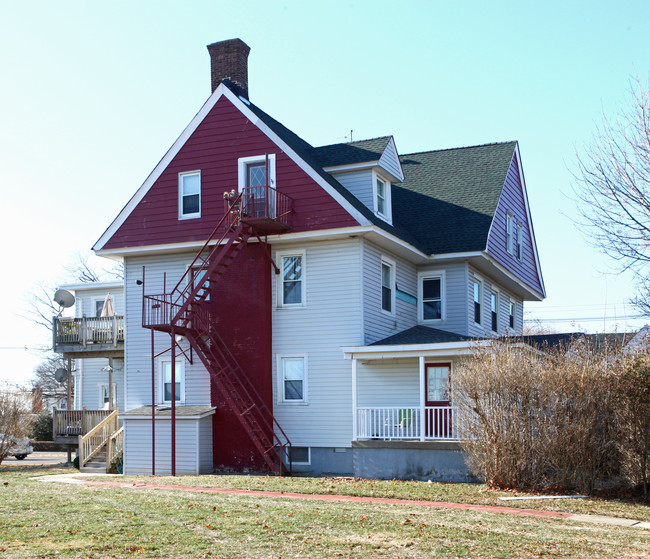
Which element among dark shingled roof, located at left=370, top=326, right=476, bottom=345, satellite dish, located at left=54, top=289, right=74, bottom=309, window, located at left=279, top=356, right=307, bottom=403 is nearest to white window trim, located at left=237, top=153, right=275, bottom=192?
window, located at left=279, top=356, right=307, bottom=403

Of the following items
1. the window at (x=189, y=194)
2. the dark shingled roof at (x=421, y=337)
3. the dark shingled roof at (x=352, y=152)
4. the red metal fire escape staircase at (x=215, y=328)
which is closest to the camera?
the dark shingled roof at (x=421, y=337)

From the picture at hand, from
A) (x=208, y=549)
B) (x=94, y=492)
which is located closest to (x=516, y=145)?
(x=94, y=492)

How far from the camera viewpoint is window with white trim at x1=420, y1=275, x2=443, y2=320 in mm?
26516

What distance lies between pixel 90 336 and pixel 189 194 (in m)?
7.61

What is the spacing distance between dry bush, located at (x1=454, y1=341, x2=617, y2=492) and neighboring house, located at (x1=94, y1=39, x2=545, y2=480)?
97.3 inches

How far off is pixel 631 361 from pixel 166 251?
13803mm

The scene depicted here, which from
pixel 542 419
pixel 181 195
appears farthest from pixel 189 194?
pixel 542 419

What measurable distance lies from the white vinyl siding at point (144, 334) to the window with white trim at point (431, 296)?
24.7 ft

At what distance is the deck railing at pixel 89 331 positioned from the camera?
1139 inches

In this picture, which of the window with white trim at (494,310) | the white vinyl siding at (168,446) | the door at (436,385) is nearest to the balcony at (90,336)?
the white vinyl siding at (168,446)

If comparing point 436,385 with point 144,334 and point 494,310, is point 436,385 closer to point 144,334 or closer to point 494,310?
point 494,310

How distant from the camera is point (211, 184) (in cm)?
2428

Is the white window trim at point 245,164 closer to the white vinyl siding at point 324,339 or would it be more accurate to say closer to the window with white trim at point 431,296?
the white vinyl siding at point 324,339

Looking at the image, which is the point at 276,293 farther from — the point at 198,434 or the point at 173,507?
the point at 173,507
